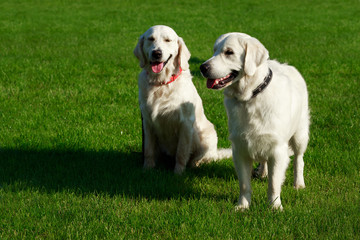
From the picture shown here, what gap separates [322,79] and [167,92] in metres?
5.06

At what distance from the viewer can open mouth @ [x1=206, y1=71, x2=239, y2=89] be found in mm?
3805

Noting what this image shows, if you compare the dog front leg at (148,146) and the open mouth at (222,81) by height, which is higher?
the open mouth at (222,81)

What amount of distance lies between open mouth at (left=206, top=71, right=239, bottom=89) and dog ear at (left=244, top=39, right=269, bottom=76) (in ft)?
0.44

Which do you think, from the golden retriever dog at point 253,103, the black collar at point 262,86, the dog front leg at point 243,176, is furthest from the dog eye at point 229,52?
the dog front leg at point 243,176

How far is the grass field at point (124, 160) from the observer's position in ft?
12.3

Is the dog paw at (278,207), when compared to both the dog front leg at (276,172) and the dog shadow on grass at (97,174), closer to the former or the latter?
the dog front leg at (276,172)

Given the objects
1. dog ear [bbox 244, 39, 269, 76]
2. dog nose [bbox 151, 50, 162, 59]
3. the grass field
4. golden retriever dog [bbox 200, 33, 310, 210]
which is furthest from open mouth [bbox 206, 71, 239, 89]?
dog nose [bbox 151, 50, 162, 59]

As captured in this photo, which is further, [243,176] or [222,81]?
[243,176]

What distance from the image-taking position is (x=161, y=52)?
4984mm

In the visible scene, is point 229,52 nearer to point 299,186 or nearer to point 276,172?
point 276,172

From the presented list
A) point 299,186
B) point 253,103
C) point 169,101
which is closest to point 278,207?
point 299,186

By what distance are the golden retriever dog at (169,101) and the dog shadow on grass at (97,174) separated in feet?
0.76

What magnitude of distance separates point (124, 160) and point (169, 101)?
0.90 meters

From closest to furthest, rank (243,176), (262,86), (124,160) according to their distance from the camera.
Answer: (262,86), (243,176), (124,160)
